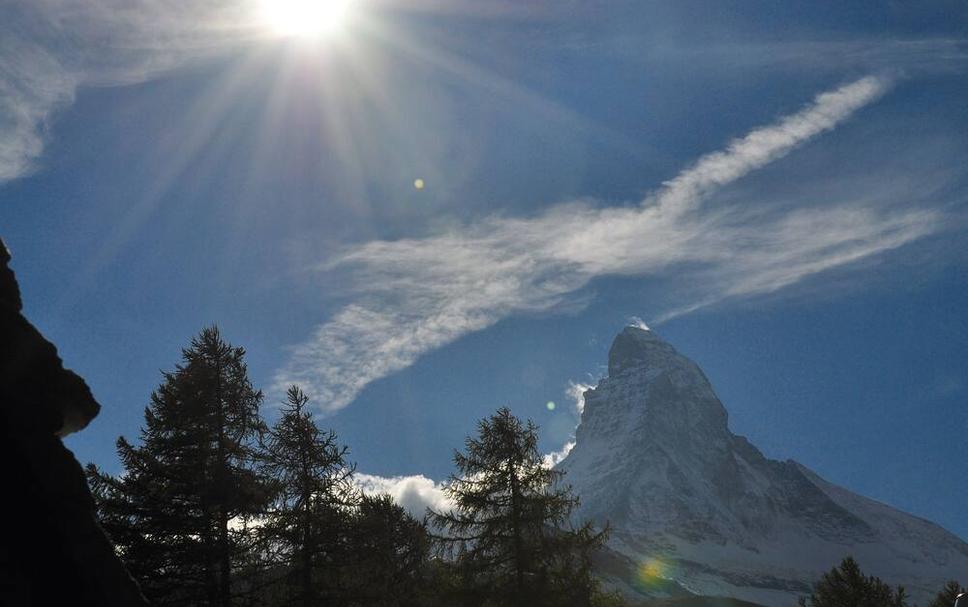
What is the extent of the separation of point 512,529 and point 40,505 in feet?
41.3

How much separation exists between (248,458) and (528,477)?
7.24 metres

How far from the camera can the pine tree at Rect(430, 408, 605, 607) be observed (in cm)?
1669

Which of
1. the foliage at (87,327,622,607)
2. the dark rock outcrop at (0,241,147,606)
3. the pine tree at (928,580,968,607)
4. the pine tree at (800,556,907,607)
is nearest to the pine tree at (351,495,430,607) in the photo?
the foliage at (87,327,622,607)

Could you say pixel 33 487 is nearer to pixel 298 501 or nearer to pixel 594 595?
pixel 298 501

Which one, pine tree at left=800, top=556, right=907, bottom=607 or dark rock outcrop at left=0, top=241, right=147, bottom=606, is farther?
pine tree at left=800, top=556, right=907, bottom=607

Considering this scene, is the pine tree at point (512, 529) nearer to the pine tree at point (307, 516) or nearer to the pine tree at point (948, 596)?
the pine tree at point (307, 516)

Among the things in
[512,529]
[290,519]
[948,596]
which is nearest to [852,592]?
[948,596]

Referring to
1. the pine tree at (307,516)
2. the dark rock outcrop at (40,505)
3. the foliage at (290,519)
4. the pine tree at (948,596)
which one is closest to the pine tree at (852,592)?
the pine tree at (948,596)

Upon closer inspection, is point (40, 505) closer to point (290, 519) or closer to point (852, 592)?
point (290, 519)

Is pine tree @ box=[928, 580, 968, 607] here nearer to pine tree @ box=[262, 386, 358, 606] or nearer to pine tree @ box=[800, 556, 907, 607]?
pine tree @ box=[800, 556, 907, 607]

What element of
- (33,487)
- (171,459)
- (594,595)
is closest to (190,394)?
(171,459)

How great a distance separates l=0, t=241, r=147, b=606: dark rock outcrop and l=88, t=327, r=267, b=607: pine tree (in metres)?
7.85

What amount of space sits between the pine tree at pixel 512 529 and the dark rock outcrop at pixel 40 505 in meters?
11.3

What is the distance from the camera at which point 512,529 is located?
56.8ft
